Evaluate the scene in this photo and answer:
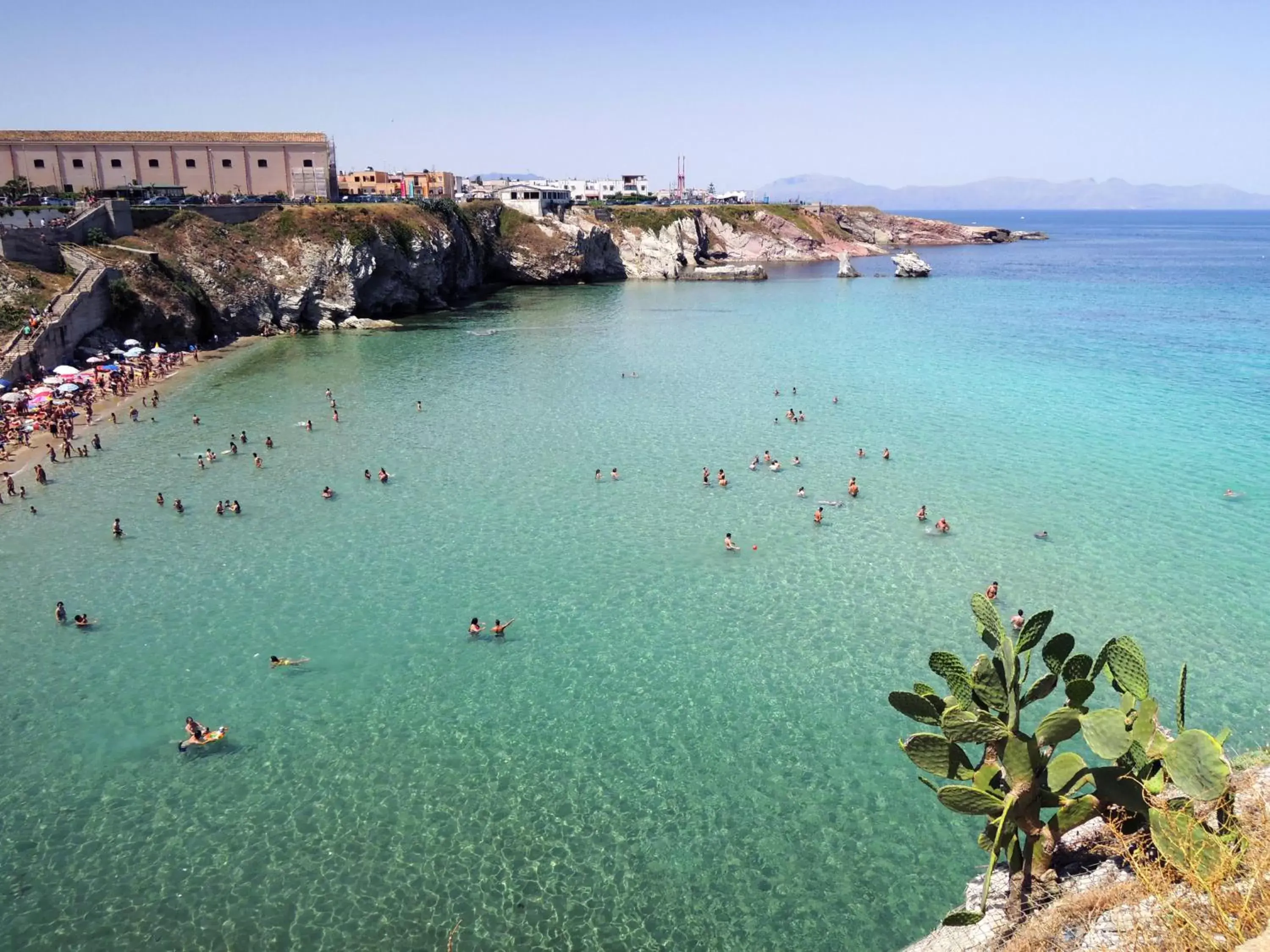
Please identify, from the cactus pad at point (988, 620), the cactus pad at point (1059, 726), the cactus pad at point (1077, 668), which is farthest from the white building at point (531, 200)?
the cactus pad at point (1059, 726)

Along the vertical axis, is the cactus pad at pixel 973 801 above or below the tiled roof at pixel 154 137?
below

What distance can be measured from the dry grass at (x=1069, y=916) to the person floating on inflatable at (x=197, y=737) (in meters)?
19.3

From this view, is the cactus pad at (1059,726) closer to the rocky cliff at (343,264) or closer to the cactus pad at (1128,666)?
the cactus pad at (1128,666)

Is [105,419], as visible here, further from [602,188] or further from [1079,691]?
[602,188]

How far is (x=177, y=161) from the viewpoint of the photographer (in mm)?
88750

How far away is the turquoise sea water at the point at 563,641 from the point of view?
16312 millimetres

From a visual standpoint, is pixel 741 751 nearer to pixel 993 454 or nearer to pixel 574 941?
pixel 574 941

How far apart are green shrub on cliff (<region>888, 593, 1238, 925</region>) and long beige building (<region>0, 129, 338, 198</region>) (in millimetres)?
99022

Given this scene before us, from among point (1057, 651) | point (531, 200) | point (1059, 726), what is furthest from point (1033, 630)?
point (531, 200)

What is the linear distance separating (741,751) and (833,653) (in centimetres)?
557

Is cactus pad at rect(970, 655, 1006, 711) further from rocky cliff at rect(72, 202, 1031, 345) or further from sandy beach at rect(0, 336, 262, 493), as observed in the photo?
rocky cliff at rect(72, 202, 1031, 345)

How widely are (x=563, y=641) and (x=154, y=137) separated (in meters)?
92.7

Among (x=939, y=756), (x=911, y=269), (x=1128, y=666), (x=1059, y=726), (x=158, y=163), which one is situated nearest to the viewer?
(x=1059, y=726)

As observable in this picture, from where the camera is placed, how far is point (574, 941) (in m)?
15.2
